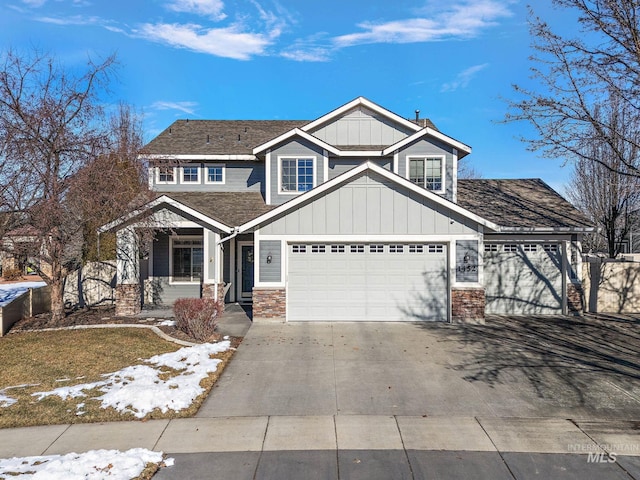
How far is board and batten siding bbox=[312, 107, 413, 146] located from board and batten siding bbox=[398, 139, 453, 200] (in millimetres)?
1086

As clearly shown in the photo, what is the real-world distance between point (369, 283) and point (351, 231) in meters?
1.69

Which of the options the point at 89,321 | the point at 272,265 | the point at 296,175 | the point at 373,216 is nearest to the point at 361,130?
the point at 296,175

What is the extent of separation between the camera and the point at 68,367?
8281 mm

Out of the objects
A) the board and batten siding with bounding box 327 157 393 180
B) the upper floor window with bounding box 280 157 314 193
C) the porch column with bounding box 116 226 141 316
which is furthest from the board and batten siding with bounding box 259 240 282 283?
the board and batten siding with bounding box 327 157 393 180

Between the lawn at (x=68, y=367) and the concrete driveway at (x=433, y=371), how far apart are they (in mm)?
1070

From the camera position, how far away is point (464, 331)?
11.3m

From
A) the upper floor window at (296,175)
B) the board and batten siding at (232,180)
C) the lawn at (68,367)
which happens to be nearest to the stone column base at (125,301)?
the lawn at (68,367)

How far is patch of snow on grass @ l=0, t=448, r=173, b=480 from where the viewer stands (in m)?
4.40

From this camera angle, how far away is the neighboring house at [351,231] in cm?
1227

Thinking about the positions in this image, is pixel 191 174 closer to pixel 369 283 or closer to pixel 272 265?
pixel 272 265

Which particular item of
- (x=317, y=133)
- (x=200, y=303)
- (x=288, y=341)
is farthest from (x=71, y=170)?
(x=317, y=133)

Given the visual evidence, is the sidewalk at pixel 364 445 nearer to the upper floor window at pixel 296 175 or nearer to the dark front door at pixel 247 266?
the dark front door at pixel 247 266

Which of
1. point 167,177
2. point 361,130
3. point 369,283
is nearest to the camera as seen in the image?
point 369,283

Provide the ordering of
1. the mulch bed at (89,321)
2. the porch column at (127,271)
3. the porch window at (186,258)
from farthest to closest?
1. the porch window at (186,258)
2. the porch column at (127,271)
3. the mulch bed at (89,321)
